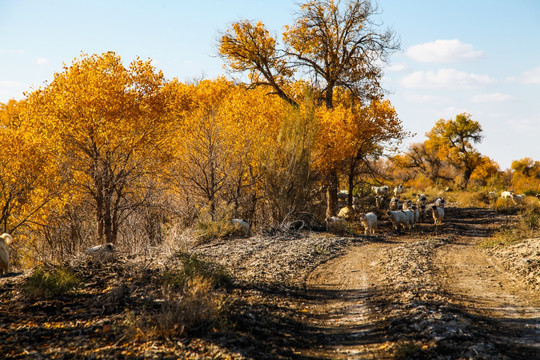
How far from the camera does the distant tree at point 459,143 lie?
5031 centimetres

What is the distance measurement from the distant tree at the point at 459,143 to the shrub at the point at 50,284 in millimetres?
49843

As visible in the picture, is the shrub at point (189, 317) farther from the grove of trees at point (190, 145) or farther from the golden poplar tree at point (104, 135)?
the golden poplar tree at point (104, 135)

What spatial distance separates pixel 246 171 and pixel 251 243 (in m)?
7.25

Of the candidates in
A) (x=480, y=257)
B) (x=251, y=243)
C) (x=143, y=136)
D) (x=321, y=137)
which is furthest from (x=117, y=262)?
(x=321, y=137)

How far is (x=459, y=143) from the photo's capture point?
170 feet

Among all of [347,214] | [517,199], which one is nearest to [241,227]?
[347,214]

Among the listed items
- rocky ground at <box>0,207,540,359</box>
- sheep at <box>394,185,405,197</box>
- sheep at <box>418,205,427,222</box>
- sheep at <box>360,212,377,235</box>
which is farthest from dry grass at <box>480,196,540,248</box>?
sheep at <box>394,185,405,197</box>

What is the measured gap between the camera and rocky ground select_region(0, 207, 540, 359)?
560cm

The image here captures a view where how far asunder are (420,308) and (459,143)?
49808mm

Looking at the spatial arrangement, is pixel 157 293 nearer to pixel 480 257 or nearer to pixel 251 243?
pixel 251 243

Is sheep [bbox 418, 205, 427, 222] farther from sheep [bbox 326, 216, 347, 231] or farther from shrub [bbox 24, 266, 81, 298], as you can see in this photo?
shrub [bbox 24, 266, 81, 298]

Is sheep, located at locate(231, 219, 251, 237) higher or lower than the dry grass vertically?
higher

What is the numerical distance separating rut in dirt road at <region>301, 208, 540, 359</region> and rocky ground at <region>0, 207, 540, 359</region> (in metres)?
0.02

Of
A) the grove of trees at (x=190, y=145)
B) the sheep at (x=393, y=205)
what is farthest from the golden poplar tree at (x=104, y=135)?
the sheep at (x=393, y=205)
